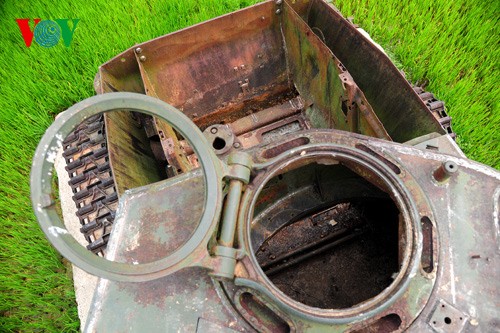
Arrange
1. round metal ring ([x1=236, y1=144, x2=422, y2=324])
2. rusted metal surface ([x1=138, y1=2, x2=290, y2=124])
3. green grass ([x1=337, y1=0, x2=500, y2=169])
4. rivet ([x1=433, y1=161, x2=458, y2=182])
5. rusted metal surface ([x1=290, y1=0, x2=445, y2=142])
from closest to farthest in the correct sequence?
round metal ring ([x1=236, y1=144, x2=422, y2=324]), rivet ([x1=433, y1=161, x2=458, y2=182]), rusted metal surface ([x1=290, y1=0, x2=445, y2=142]), rusted metal surface ([x1=138, y1=2, x2=290, y2=124]), green grass ([x1=337, y1=0, x2=500, y2=169])

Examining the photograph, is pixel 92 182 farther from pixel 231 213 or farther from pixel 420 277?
pixel 420 277

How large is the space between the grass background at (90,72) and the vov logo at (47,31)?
0.06 meters

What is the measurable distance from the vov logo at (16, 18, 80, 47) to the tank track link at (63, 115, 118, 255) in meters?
1.51

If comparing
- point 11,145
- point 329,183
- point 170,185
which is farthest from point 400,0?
point 11,145

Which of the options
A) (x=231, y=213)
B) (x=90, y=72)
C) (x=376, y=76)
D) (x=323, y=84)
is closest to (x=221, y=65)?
(x=323, y=84)

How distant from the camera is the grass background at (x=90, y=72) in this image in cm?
308

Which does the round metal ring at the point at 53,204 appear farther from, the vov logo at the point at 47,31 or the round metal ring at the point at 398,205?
the vov logo at the point at 47,31

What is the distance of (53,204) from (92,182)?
1.21 m

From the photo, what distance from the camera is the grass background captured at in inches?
121

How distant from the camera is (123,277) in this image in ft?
4.23

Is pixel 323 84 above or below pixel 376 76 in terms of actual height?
above

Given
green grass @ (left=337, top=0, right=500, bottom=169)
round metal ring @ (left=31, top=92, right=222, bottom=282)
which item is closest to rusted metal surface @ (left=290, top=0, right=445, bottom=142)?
green grass @ (left=337, top=0, right=500, bottom=169)

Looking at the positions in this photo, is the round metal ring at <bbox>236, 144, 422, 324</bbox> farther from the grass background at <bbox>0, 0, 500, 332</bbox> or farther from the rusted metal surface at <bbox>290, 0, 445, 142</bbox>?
the grass background at <bbox>0, 0, 500, 332</bbox>

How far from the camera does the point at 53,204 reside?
1.26 m
